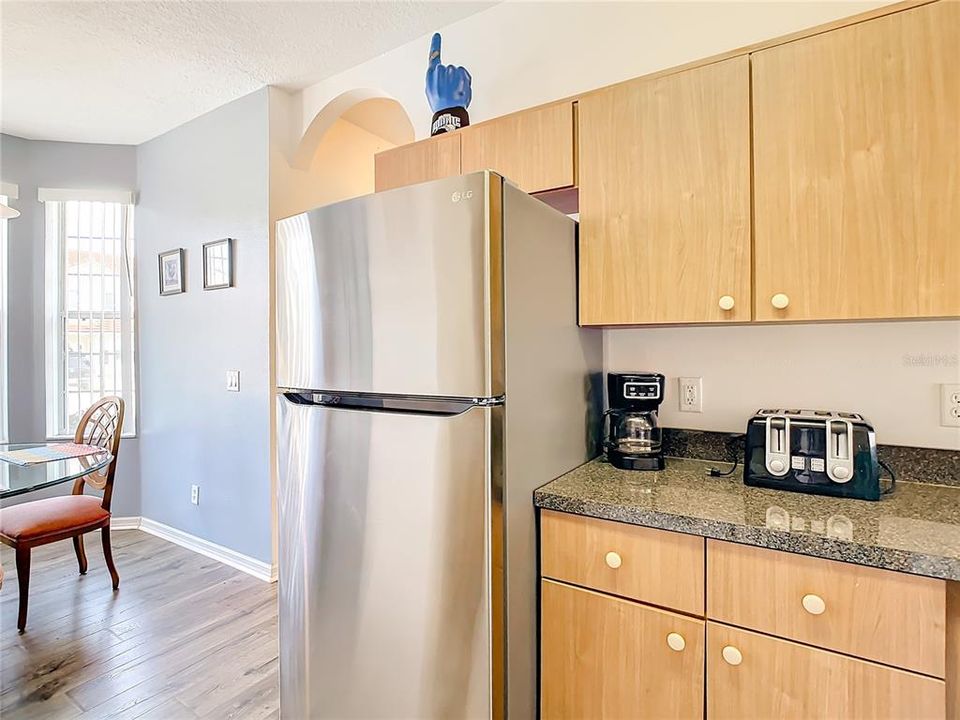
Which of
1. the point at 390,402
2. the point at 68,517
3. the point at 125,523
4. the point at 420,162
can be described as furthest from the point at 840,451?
the point at 125,523

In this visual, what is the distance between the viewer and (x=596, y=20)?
5.84ft

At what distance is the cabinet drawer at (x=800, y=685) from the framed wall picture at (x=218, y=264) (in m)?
2.87

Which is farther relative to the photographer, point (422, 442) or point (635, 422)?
point (635, 422)

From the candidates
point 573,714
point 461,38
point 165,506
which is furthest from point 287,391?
point 165,506

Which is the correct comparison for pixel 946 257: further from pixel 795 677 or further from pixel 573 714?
pixel 573 714

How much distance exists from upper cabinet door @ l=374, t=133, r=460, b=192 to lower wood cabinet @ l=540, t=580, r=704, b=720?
4.57 feet

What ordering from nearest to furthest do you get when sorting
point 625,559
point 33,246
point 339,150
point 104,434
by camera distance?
point 625,559
point 104,434
point 339,150
point 33,246

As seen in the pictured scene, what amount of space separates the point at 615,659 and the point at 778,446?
0.68 metres

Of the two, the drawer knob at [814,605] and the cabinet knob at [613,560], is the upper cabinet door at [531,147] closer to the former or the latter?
the cabinet knob at [613,560]

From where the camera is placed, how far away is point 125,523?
3.49 meters

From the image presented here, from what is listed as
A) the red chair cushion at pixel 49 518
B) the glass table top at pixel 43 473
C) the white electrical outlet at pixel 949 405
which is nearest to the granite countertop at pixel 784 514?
the white electrical outlet at pixel 949 405

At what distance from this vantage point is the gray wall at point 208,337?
275 centimetres

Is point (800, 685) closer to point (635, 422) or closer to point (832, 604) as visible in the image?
point (832, 604)

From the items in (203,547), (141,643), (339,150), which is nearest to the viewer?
(141,643)
